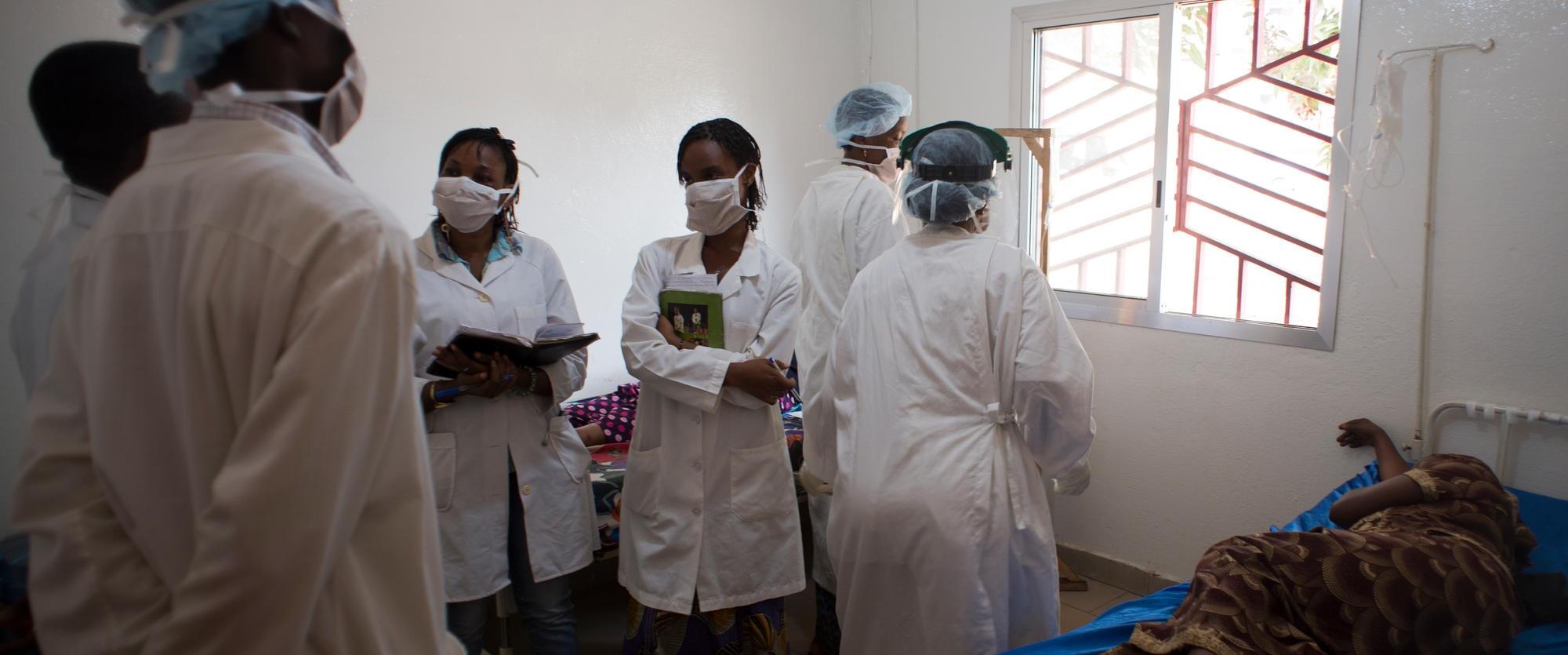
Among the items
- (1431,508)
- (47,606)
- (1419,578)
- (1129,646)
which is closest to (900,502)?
(1129,646)

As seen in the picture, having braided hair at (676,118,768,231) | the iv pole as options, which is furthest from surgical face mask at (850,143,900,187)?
the iv pole

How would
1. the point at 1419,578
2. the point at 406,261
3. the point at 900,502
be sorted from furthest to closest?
Answer: the point at 900,502, the point at 1419,578, the point at 406,261

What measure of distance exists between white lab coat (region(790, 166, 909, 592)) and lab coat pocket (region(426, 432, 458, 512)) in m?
1.10

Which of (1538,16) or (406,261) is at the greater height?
(1538,16)

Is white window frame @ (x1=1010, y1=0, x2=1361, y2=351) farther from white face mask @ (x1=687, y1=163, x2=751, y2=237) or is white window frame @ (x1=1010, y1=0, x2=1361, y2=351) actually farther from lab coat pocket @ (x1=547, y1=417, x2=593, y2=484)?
lab coat pocket @ (x1=547, y1=417, x2=593, y2=484)

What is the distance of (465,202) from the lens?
87.0 inches

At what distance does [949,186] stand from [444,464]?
1.36 meters

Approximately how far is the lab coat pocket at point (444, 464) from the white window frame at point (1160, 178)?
8.15 feet

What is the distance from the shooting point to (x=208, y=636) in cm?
83

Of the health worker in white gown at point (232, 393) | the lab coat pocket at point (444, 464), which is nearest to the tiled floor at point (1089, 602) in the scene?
the lab coat pocket at point (444, 464)

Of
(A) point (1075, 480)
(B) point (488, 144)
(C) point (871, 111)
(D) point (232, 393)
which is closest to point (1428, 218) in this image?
(A) point (1075, 480)

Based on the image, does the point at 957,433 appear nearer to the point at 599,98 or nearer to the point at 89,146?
the point at 89,146

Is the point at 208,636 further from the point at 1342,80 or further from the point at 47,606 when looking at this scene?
the point at 1342,80

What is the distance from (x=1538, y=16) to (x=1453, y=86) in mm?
245
